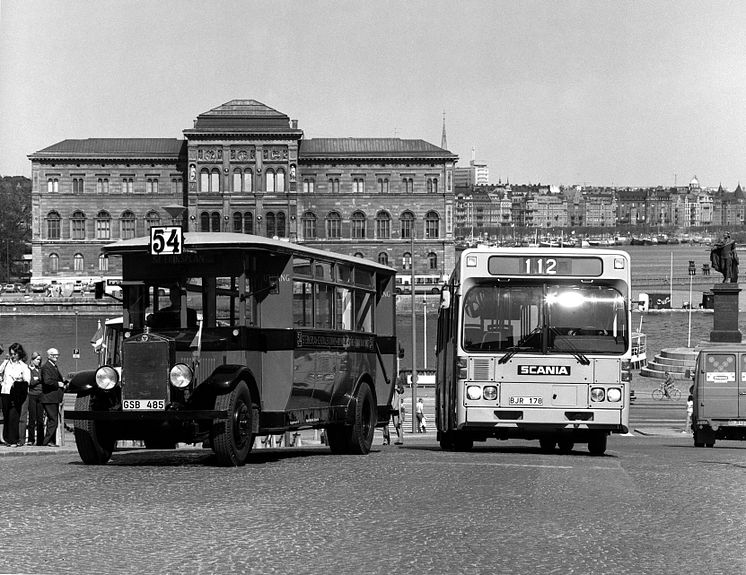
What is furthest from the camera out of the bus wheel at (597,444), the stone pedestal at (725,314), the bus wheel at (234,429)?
the stone pedestal at (725,314)

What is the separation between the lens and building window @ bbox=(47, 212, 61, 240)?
155875 millimetres

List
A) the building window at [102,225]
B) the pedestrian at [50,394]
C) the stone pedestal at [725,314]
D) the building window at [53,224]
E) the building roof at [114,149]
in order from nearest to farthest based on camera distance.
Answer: the pedestrian at [50,394] → the stone pedestal at [725,314] → the building roof at [114,149] → the building window at [53,224] → the building window at [102,225]

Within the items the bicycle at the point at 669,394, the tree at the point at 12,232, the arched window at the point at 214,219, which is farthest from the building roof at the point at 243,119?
the bicycle at the point at 669,394

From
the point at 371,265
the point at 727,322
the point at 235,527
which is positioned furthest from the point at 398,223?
the point at 235,527

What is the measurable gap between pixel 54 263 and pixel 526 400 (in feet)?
466

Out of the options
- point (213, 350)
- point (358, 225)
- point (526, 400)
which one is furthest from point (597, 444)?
point (358, 225)

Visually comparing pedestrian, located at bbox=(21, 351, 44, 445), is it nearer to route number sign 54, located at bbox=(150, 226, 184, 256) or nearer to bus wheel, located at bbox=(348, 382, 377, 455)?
bus wheel, located at bbox=(348, 382, 377, 455)

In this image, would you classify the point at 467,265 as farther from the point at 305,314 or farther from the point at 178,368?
the point at 178,368

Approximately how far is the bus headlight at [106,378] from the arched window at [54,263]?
→ 144 m

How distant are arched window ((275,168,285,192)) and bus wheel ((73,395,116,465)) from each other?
139 metres

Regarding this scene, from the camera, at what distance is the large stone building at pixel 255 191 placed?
153 meters

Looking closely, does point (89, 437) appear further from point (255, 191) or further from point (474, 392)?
point (255, 191)

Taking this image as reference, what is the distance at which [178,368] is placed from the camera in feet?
46.6

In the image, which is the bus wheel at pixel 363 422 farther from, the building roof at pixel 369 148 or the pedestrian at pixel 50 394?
the building roof at pixel 369 148
